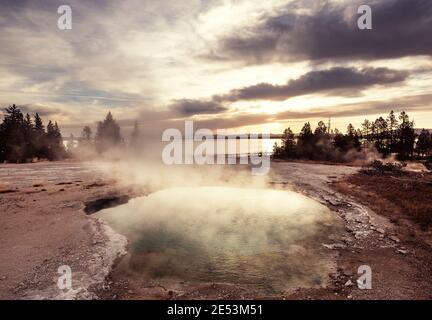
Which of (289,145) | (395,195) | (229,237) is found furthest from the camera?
(289,145)

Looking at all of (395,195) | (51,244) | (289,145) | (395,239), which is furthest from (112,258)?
(289,145)

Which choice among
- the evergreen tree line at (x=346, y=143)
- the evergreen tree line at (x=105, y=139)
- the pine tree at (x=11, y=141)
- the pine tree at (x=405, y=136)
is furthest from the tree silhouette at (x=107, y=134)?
the pine tree at (x=405, y=136)

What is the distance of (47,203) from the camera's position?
26984 millimetres

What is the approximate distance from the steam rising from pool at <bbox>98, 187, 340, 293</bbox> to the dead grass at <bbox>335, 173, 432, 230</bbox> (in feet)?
16.0

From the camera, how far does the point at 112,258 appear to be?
16375mm

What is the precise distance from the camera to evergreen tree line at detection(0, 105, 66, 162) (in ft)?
237

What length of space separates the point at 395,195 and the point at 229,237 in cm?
2000

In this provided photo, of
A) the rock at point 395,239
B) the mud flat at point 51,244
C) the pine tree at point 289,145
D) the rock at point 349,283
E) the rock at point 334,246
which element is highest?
the pine tree at point 289,145

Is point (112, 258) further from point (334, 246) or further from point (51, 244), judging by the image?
point (334, 246)

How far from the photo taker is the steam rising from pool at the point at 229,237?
15.2 meters

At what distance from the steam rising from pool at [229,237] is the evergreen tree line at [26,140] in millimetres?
56290

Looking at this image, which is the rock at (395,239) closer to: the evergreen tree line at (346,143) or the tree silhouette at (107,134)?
the evergreen tree line at (346,143)

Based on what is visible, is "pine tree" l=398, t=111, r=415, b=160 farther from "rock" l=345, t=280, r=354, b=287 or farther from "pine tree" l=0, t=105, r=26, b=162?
"pine tree" l=0, t=105, r=26, b=162
